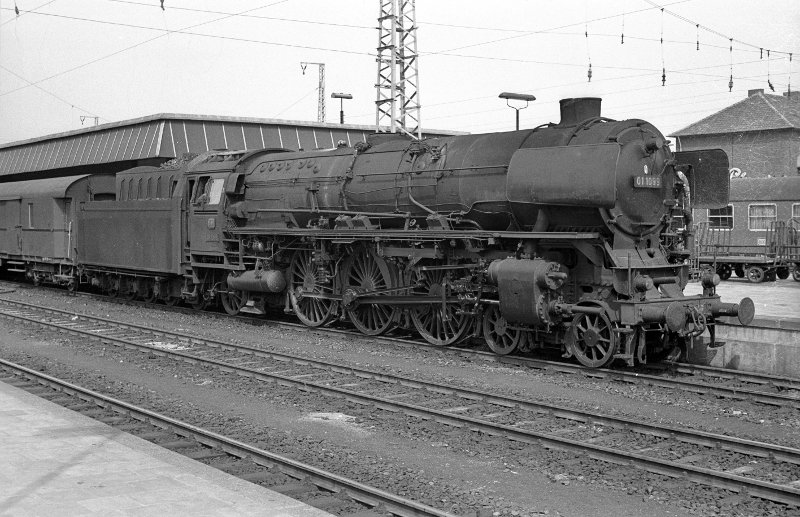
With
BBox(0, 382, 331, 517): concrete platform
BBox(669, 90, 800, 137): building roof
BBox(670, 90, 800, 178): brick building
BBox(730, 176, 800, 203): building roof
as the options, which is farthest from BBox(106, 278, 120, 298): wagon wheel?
BBox(669, 90, 800, 137): building roof

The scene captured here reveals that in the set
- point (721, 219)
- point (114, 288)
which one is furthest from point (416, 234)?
point (721, 219)

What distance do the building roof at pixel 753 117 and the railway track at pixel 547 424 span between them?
36610mm

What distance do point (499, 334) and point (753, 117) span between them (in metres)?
36.9

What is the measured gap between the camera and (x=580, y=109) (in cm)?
1268

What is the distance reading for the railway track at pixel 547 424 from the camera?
7.02 metres

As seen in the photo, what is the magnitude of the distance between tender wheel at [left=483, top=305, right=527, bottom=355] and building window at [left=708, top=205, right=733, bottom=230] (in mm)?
20857

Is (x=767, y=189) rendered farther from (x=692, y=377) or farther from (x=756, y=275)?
(x=692, y=377)

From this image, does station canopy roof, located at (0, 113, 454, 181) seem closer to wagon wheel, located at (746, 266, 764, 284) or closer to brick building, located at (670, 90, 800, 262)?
brick building, located at (670, 90, 800, 262)

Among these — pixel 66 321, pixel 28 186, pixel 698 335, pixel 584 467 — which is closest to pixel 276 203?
pixel 66 321

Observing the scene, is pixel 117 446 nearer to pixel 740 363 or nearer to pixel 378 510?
pixel 378 510

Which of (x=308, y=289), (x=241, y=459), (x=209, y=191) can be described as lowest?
(x=241, y=459)

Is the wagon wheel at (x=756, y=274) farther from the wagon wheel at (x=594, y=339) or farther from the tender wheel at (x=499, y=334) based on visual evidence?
the wagon wheel at (x=594, y=339)

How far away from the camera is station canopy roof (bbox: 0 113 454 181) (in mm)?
33094

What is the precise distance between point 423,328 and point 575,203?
409 centimetres
